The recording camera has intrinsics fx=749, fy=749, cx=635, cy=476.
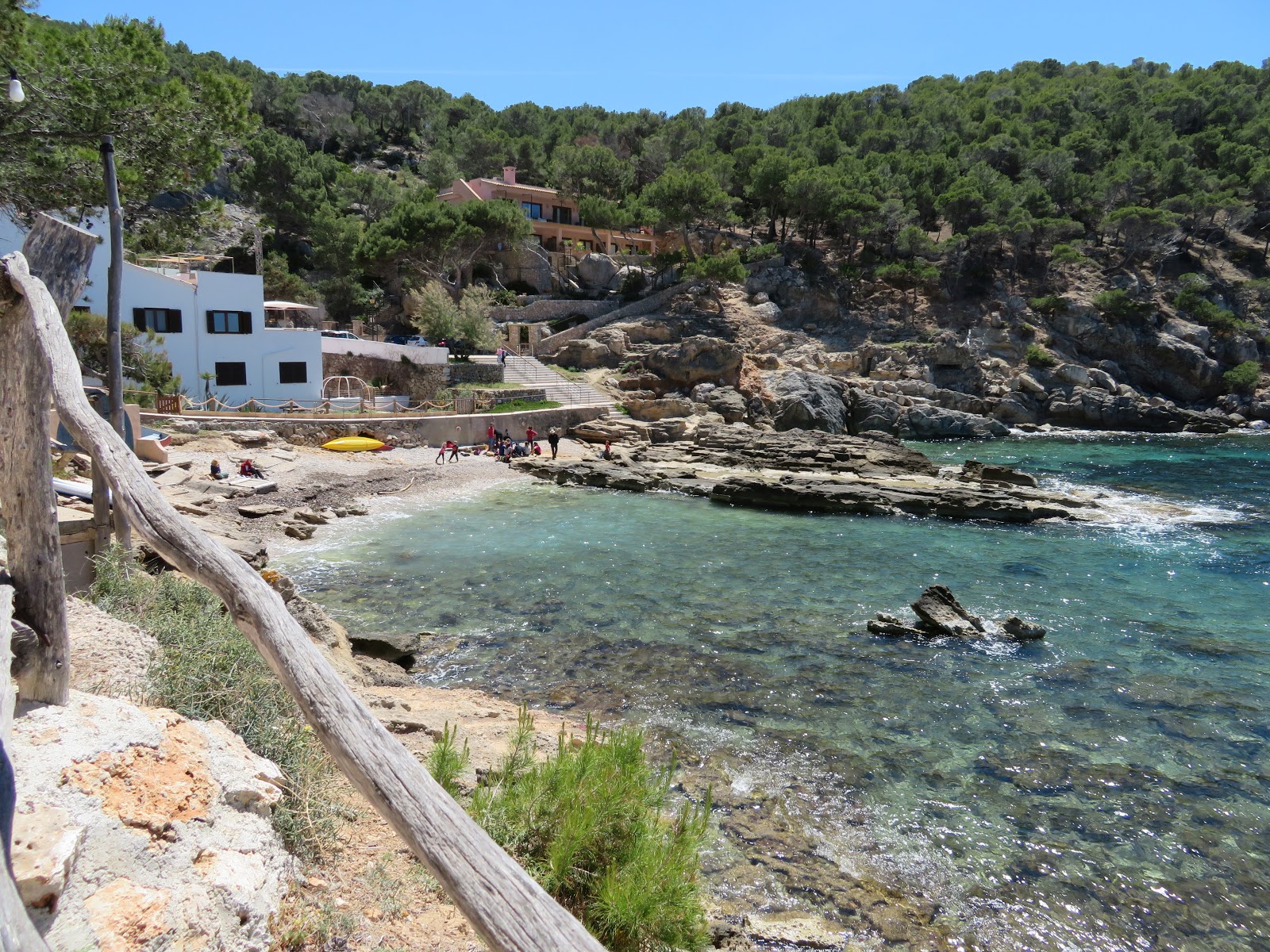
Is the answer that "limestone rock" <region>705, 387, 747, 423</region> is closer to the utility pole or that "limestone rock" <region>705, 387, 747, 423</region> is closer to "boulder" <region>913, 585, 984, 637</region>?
"boulder" <region>913, 585, 984, 637</region>

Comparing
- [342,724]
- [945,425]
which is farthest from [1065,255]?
[342,724]

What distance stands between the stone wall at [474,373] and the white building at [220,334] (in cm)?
817

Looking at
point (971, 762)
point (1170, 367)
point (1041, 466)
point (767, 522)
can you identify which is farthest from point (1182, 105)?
point (971, 762)

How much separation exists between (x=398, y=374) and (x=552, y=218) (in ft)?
125

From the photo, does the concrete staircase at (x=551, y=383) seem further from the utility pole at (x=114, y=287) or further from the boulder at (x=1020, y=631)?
the utility pole at (x=114, y=287)

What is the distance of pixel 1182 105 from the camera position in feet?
277

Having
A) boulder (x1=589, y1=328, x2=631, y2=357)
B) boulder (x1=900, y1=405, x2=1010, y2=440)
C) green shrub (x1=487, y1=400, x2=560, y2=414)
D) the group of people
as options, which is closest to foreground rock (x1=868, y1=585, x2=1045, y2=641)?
the group of people

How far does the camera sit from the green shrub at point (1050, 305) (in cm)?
6284

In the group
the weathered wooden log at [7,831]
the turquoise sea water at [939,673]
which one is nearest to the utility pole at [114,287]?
the turquoise sea water at [939,673]

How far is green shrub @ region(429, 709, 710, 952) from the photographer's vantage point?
572 cm

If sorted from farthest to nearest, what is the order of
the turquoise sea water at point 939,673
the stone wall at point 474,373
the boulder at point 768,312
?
the boulder at point 768,312, the stone wall at point 474,373, the turquoise sea water at point 939,673

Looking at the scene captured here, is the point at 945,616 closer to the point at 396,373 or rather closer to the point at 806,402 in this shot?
the point at 806,402

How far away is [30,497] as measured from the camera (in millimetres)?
4203

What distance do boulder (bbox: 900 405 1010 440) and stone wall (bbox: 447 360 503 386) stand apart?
27527mm
